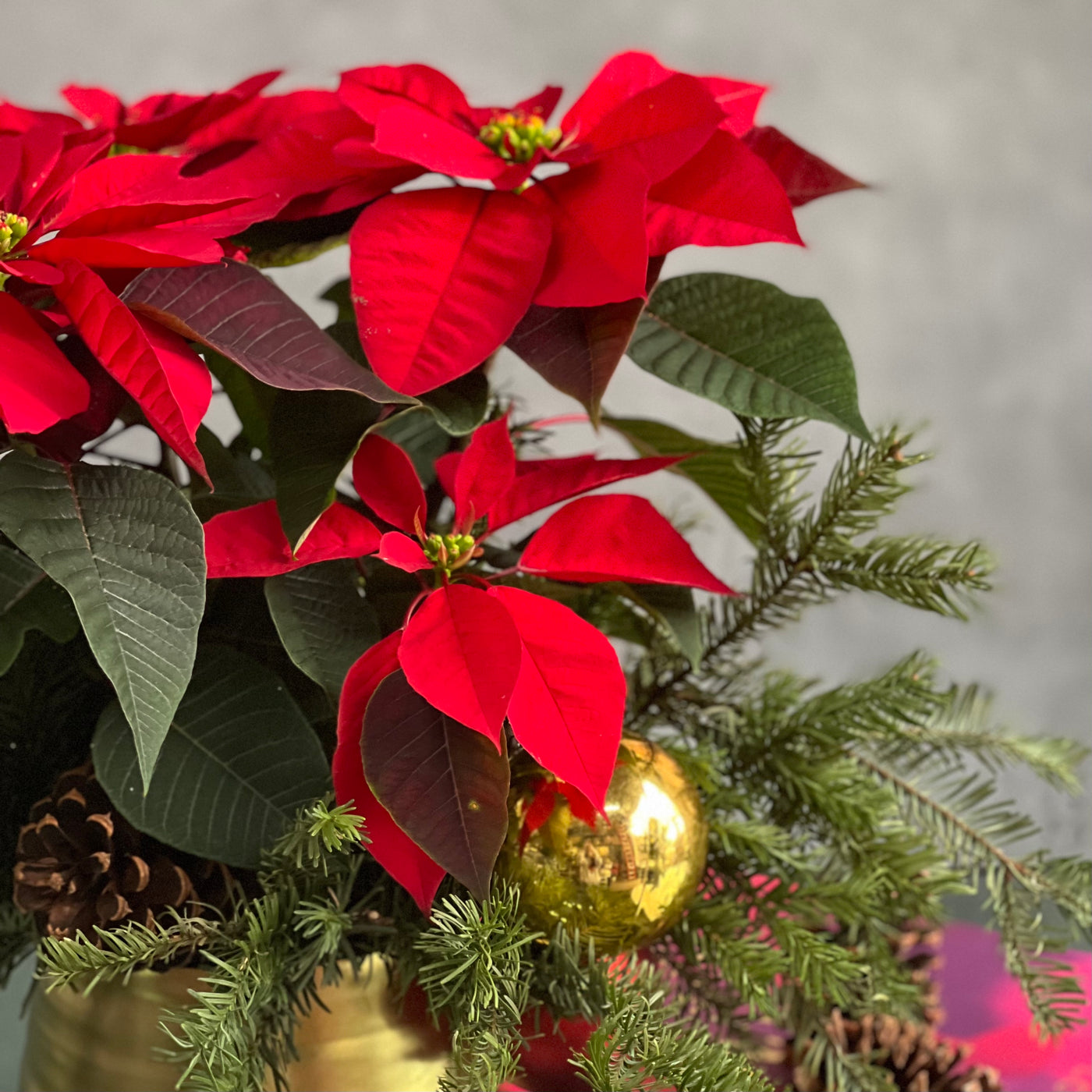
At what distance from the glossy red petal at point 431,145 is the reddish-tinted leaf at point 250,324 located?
43 millimetres

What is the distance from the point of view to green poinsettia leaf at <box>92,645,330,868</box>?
270mm

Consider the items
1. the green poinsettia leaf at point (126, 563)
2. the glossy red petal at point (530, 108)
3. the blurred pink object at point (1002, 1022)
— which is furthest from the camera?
the blurred pink object at point (1002, 1022)

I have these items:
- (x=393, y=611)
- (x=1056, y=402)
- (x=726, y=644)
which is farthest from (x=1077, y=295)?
(x=393, y=611)

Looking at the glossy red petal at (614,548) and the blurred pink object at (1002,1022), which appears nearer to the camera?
the glossy red petal at (614,548)

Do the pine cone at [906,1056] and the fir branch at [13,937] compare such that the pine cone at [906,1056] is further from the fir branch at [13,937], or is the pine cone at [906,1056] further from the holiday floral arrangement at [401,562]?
the fir branch at [13,937]

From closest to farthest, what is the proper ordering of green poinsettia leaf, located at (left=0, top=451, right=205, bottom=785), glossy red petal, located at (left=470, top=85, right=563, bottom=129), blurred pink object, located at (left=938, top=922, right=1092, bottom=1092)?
green poinsettia leaf, located at (left=0, top=451, right=205, bottom=785)
glossy red petal, located at (left=470, top=85, right=563, bottom=129)
blurred pink object, located at (left=938, top=922, right=1092, bottom=1092)

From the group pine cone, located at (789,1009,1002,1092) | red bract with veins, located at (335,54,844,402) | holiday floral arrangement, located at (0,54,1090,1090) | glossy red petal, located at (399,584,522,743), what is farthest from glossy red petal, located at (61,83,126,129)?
pine cone, located at (789,1009,1002,1092)

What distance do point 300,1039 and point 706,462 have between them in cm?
19

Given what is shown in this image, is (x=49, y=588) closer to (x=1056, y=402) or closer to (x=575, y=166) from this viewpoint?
(x=575, y=166)

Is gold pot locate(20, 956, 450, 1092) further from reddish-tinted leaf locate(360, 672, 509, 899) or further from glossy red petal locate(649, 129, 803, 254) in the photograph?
glossy red petal locate(649, 129, 803, 254)

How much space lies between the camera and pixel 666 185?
0.93ft

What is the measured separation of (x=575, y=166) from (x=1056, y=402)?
1.97 ft

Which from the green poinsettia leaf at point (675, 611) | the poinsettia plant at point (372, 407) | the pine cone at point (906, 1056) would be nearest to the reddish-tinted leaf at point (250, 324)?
the poinsettia plant at point (372, 407)

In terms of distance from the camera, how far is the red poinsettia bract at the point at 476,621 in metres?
0.24
